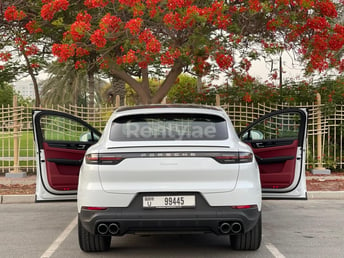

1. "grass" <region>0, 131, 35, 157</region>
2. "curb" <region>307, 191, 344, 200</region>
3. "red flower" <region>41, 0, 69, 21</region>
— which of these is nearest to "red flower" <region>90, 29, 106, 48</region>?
"red flower" <region>41, 0, 69, 21</region>

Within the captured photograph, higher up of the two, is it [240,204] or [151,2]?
[151,2]

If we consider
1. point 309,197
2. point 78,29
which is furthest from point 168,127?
point 78,29

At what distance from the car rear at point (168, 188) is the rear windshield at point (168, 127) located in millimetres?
161

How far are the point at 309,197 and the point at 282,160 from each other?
4.57 meters

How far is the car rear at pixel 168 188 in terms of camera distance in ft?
18.0

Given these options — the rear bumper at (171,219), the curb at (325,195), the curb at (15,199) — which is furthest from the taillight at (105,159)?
the curb at (325,195)

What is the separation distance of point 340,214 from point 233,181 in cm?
446

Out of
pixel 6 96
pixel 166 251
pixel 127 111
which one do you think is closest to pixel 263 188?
pixel 166 251

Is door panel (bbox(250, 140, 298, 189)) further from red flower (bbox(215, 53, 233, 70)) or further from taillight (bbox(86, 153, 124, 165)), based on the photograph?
red flower (bbox(215, 53, 233, 70))

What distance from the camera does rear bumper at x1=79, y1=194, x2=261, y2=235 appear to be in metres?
5.46

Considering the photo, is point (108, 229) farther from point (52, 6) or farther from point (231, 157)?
point (52, 6)

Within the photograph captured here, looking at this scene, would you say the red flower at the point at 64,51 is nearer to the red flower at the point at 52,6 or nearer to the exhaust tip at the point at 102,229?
the red flower at the point at 52,6

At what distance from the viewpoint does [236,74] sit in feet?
49.0

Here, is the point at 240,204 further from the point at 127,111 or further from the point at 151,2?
the point at 151,2
